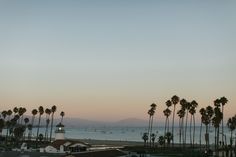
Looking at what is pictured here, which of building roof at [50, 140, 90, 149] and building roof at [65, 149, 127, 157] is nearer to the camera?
building roof at [65, 149, 127, 157]

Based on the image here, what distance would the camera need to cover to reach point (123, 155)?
79.9 meters

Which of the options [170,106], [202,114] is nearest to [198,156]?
[202,114]

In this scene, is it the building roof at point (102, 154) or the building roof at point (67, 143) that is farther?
the building roof at point (67, 143)

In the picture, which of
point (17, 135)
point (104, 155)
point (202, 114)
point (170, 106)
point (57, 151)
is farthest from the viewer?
point (17, 135)

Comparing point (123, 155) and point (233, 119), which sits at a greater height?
point (233, 119)

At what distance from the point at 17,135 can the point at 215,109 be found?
8250 cm

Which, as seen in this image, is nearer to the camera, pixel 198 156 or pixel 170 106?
pixel 198 156

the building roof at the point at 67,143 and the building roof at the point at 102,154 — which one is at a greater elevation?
the building roof at the point at 67,143

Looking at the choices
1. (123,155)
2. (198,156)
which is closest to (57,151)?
(123,155)

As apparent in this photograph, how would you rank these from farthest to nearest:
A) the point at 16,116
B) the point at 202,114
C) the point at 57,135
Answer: the point at 16,116 → the point at 202,114 → the point at 57,135

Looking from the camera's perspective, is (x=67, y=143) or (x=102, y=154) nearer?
(x=102, y=154)

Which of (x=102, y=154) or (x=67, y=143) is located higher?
(x=67, y=143)

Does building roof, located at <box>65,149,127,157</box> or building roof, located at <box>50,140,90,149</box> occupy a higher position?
building roof, located at <box>50,140,90,149</box>

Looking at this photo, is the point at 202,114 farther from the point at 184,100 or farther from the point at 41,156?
the point at 41,156
